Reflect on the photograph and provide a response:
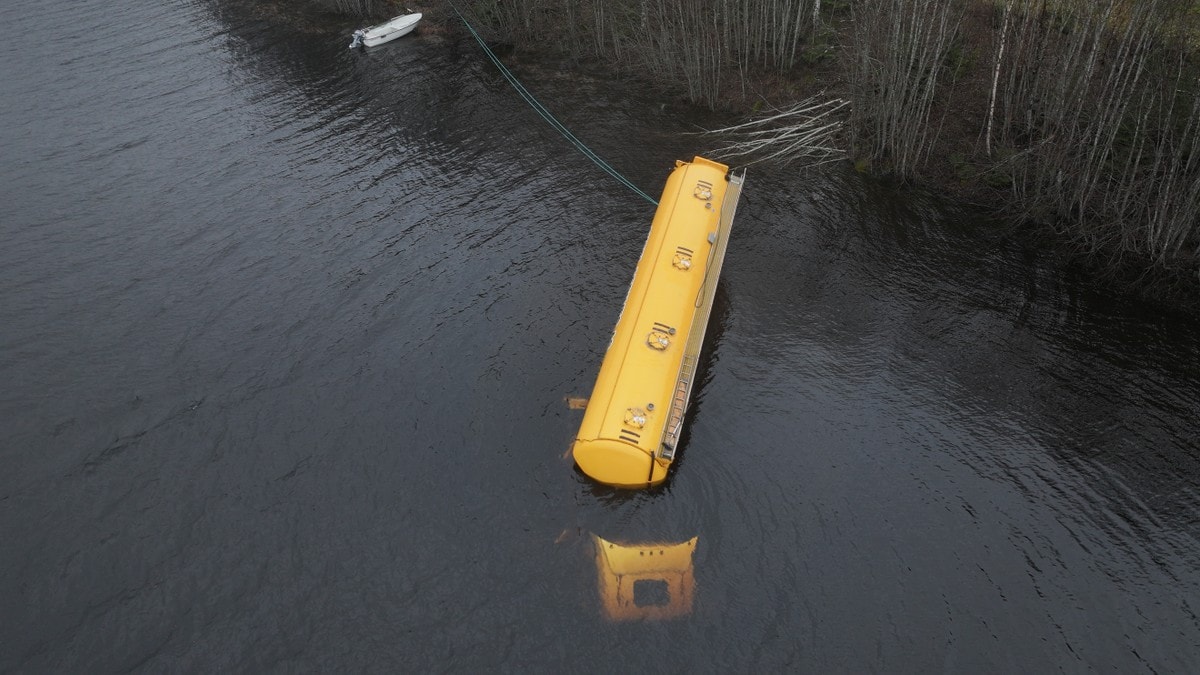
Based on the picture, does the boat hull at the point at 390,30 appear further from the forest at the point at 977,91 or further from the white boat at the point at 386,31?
the forest at the point at 977,91

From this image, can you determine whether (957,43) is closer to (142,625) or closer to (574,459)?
(574,459)

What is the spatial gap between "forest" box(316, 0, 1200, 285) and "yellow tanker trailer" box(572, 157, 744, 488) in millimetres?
9890

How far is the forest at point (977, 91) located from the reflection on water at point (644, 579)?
731 inches

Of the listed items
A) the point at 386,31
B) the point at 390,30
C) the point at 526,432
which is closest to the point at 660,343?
the point at 526,432

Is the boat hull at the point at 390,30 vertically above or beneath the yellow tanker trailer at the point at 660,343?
above

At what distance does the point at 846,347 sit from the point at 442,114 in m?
25.4

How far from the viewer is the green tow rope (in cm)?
3376

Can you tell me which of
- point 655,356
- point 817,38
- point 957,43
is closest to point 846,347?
point 655,356

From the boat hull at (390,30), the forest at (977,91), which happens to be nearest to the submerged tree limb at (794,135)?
the forest at (977,91)

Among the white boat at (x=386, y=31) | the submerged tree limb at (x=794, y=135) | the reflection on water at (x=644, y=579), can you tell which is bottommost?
the reflection on water at (x=644, y=579)

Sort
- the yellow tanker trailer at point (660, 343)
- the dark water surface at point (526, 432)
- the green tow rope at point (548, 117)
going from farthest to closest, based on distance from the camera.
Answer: the green tow rope at point (548, 117)
the yellow tanker trailer at point (660, 343)
the dark water surface at point (526, 432)

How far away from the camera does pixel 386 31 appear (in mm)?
48219

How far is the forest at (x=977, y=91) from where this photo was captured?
2475cm

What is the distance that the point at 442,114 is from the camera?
40688 mm
